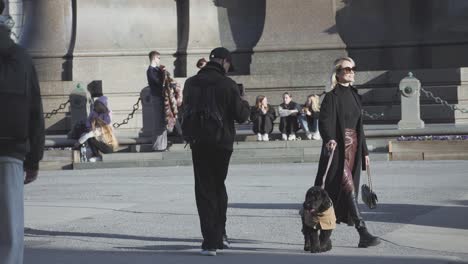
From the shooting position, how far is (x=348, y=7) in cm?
3334

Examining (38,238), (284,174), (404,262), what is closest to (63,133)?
(284,174)

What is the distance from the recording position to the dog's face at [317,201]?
10.5 metres

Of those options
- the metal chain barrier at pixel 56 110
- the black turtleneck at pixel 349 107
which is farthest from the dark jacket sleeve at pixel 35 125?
the metal chain barrier at pixel 56 110

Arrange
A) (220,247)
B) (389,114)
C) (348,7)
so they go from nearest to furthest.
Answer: (220,247) → (389,114) → (348,7)

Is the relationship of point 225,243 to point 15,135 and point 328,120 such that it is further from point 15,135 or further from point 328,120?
point 15,135

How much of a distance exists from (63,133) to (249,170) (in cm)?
991

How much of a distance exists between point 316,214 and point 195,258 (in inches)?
42.6

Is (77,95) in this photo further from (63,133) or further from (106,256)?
(106,256)

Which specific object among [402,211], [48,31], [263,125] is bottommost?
[402,211]

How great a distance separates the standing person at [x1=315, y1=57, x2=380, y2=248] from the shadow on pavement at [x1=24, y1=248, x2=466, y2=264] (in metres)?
0.58

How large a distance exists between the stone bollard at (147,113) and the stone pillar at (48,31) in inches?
274

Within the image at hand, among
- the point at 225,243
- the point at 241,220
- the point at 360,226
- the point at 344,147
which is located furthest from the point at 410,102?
the point at 225,243

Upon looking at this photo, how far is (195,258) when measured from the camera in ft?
34.8

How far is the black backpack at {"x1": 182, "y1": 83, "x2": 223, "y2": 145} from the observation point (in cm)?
1083
